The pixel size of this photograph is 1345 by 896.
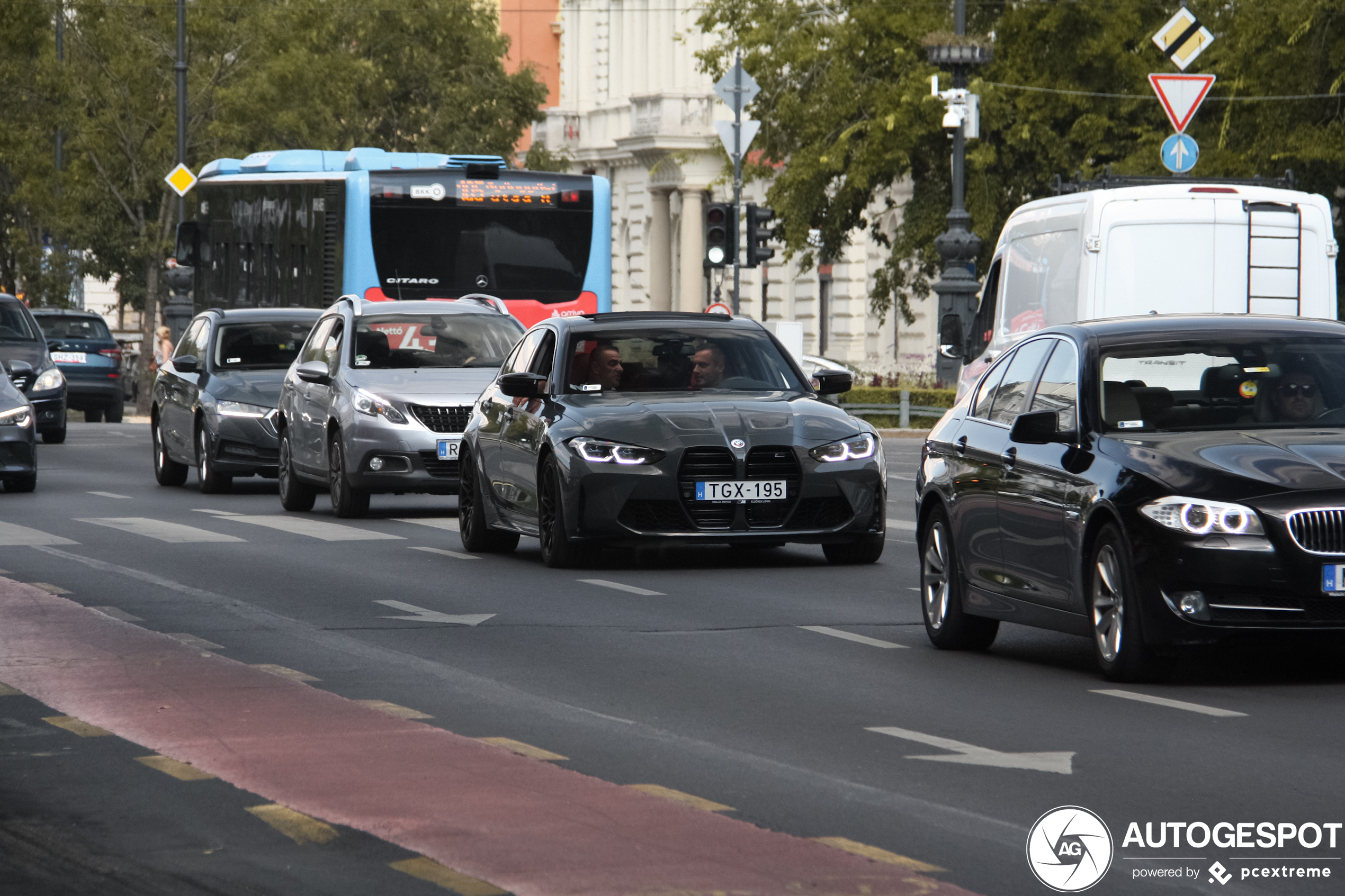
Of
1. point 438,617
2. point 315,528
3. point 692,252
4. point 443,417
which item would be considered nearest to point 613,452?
point 438,617

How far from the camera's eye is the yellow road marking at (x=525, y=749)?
8.30m

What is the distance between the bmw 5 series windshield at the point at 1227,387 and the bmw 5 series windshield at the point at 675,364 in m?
5.60

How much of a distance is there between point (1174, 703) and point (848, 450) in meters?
6.03

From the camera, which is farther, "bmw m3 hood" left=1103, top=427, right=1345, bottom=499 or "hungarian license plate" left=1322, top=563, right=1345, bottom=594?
"bmw m3 hood" left=1103, top=427, right=1345, bottom=499

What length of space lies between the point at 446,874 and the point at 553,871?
253mm

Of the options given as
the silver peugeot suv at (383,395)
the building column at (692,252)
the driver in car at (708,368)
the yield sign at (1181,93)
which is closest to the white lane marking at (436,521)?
the silver peugeot suv at (383,395)

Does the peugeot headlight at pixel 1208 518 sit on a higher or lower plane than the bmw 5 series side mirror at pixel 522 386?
lower

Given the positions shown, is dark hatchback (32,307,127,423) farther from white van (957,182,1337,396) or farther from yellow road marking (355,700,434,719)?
yellow road marking (355,700,434,719)

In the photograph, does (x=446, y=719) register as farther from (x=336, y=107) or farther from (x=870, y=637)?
(x=336, y=107)

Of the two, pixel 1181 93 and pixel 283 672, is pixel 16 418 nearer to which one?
pixel 1181 93

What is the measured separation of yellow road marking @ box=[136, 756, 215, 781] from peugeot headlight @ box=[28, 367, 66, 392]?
25097 millimetres

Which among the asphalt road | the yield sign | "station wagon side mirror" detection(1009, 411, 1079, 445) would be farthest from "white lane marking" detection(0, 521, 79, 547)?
the yield sign

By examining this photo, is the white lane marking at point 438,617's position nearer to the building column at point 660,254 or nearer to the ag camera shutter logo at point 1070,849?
the ag camera shutter logo at point 1070,849

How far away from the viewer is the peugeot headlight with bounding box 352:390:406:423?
67.0 feet
